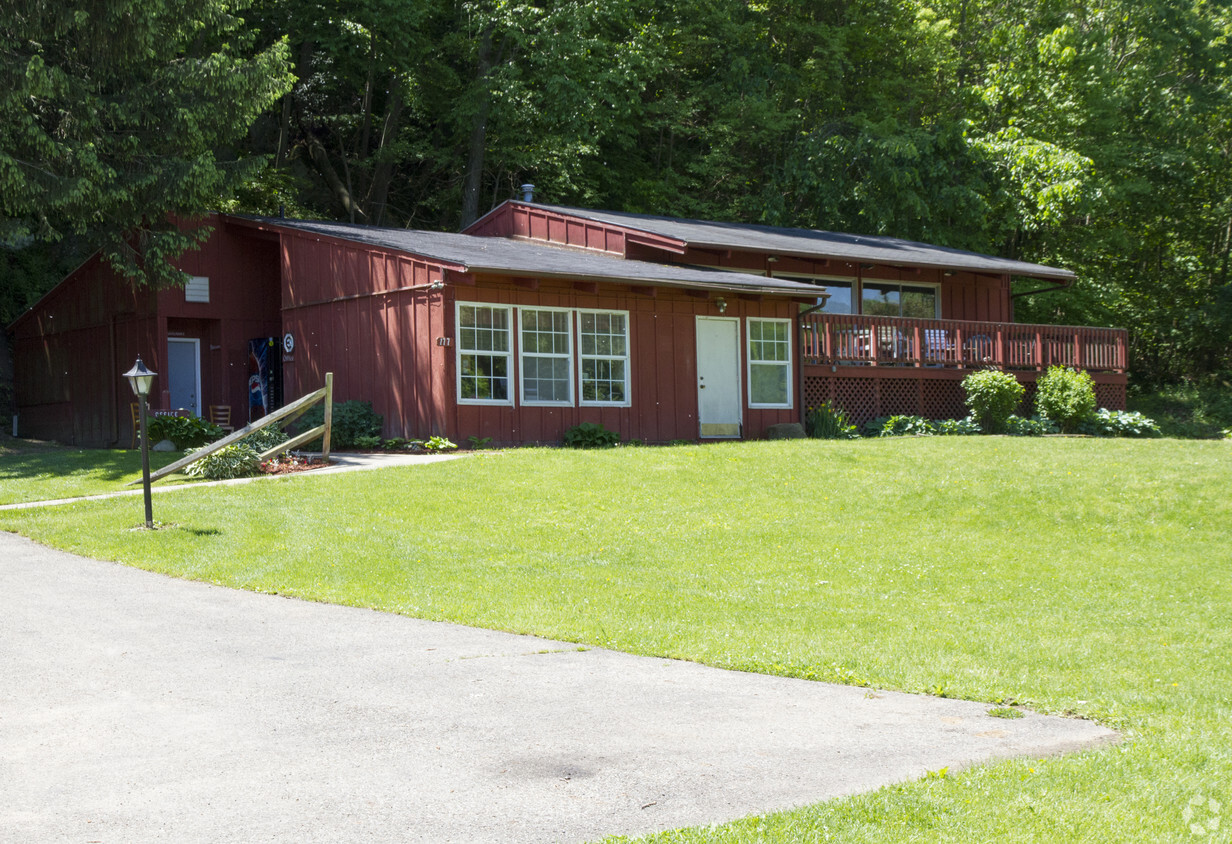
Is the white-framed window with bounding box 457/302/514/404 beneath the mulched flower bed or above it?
above

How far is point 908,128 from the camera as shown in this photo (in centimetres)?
3569

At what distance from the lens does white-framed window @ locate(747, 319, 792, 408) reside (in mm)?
22531

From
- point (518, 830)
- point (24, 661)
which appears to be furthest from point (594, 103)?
point (518, 830)

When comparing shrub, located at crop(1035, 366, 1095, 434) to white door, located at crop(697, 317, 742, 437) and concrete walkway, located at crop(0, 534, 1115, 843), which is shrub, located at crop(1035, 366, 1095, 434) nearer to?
white door, located at crop(697, 317, 742, 437)

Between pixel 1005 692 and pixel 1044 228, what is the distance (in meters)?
34.1

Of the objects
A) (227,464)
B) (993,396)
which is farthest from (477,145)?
(227,464)

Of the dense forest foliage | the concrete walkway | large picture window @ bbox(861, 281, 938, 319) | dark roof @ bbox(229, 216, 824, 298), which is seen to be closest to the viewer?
the concrete walkway

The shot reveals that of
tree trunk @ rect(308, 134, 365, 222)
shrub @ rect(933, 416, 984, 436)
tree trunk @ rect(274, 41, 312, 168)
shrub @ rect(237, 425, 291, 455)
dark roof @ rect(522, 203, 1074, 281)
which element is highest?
tree trunk @ rect(274, 41, 312, 168)

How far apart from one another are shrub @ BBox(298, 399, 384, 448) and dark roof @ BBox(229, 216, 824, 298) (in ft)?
9.08

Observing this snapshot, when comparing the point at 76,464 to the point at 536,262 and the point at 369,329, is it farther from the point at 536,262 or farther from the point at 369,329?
the point at 536,262

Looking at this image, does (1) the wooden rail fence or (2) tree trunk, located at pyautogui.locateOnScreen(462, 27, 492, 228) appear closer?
(1) the wooden rail fence

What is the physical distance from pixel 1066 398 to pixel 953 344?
255 cm

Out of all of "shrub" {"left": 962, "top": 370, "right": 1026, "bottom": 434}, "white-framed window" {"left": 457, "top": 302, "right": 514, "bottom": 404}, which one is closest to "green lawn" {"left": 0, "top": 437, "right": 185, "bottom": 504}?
"white-framed window" {"left": 457, "top": 302, "right": 514, "bottom": 404}

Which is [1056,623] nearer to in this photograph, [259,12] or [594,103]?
[594,103]
